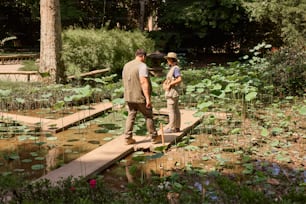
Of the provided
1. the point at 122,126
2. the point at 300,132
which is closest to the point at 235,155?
the point at 300,132

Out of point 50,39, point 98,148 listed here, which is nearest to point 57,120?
point 98,148

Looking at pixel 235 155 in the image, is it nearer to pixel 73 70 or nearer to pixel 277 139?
pixel 277 139

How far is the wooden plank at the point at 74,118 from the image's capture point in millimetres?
7754

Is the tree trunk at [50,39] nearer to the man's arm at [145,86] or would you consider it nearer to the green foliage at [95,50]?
the green foliage at [95,50]

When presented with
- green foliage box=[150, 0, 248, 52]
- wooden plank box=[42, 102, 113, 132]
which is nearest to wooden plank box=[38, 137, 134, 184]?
wooden plank box=[42, 102, 113, 132]

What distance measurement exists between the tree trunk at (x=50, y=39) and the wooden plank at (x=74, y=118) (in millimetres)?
2195

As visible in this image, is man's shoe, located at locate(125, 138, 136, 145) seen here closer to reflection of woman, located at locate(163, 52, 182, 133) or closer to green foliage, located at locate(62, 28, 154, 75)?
reflection of woman, located at locate(163, 52, 182, 133)

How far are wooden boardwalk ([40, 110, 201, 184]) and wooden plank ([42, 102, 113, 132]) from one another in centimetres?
138

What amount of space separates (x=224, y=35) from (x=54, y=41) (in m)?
13.9

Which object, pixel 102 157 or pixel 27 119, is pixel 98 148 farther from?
pixel 27 119

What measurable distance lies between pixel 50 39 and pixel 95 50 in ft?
7.02

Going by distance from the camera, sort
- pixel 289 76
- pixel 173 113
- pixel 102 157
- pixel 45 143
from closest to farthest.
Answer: pixel 102 157 < pixel 45 143 < pixel 173 113 < pixel 289 76

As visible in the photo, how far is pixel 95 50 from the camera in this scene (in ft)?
42.7

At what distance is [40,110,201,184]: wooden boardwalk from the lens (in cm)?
541
